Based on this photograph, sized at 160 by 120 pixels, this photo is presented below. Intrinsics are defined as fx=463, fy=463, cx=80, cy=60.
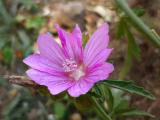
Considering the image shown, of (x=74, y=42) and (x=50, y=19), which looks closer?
(x=74, y=42)

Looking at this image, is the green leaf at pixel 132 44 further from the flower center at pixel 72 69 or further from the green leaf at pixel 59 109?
the green leaf at pixel 59 109

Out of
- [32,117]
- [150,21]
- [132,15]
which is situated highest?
[132,15]

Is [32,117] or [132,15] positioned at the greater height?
[132,15]

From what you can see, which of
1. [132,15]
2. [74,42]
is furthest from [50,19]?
[74,42]

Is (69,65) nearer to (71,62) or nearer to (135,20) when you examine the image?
(71,62)

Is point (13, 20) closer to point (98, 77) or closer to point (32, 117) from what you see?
point (32, 117)

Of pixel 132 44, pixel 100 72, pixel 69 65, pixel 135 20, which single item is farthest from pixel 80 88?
pixel 132 44
